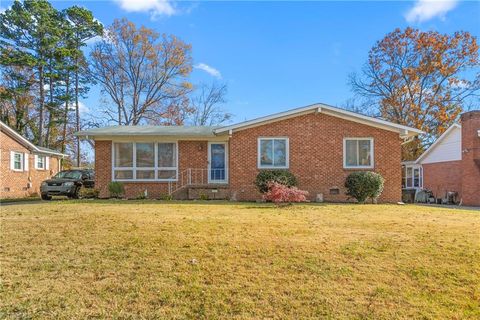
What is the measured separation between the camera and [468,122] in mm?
18312

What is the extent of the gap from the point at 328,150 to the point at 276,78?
12.6 meters

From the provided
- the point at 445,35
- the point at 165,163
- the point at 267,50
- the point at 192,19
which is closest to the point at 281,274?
the point at 165,163

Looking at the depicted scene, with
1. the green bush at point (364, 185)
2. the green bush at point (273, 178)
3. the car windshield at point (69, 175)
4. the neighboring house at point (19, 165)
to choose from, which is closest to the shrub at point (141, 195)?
the car windshield at point (69, 175)

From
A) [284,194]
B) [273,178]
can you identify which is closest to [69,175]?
[273,178]

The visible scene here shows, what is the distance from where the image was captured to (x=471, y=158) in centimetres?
1814

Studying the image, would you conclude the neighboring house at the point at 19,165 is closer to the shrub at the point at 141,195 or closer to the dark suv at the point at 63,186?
the dark suv at the point at 63,186

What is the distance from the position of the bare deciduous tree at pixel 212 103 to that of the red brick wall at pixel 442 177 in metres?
20.9

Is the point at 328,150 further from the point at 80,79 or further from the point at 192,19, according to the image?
the point at 80,79

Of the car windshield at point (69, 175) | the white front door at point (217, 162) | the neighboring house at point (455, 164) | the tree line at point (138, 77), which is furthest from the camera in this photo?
the tree line at point (138, 77)

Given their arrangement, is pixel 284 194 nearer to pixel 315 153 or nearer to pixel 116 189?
pixel 315 153

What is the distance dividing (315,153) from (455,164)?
11.2m

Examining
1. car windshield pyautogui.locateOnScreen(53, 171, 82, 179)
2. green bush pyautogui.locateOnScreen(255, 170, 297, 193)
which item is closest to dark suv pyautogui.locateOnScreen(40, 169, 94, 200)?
car windshield pyautogui.locateOnScreen(53, 171, 82, 179)

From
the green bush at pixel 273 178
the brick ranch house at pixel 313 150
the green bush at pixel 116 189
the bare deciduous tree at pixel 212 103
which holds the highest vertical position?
the bare deciduous tree at pixel 212 103

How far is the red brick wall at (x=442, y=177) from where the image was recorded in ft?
67.1
